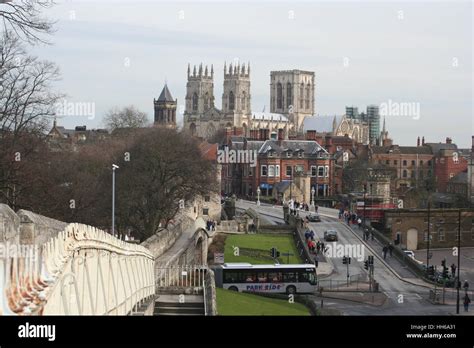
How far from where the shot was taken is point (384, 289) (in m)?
38.5

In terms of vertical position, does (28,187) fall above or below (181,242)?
above

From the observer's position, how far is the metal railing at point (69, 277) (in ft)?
28.4

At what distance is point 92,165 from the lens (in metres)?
53.6

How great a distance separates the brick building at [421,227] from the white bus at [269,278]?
68.2ft

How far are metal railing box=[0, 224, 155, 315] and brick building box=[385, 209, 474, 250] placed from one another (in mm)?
42934

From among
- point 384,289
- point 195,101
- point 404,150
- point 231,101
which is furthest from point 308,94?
point 384,289

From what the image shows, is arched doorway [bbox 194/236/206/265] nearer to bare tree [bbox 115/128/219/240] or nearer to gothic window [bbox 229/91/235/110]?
bare tree [bbox 115/128/219/240]

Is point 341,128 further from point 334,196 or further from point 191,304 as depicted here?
point 191,304

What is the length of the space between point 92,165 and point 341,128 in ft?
344

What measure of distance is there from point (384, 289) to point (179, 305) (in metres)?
16.9

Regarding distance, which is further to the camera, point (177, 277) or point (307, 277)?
point (307, 277)

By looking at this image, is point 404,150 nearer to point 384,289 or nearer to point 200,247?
point 200,247
